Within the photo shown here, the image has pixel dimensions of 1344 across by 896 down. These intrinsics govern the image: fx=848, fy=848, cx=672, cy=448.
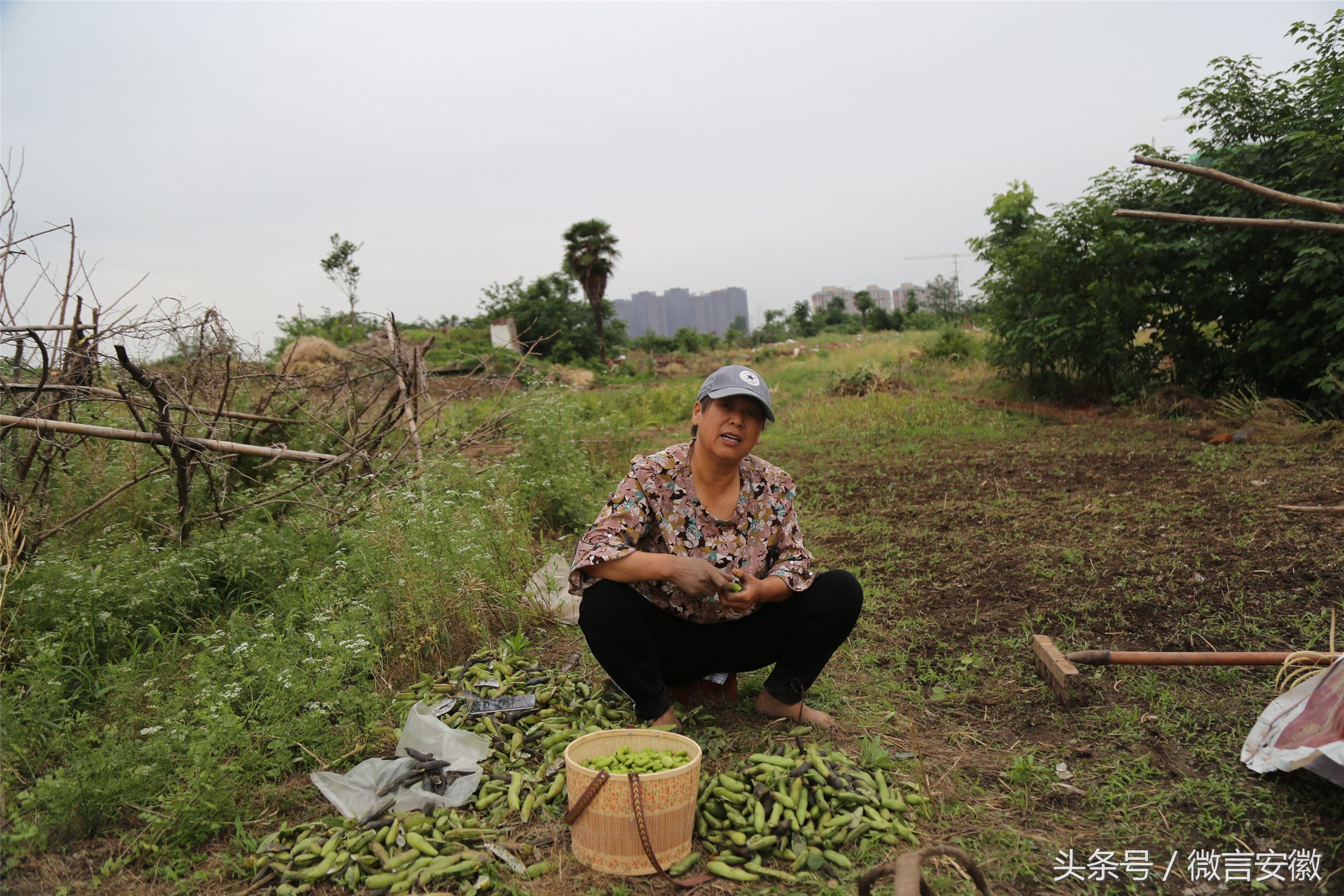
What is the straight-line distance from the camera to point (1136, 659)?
3002 millimetres

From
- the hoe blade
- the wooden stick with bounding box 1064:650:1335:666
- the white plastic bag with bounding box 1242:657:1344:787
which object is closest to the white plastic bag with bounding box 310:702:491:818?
the hoe blade

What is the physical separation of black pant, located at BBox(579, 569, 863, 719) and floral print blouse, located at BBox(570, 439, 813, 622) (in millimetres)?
53

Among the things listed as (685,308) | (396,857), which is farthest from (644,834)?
(685,308)

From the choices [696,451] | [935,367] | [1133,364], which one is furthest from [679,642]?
[935,367]

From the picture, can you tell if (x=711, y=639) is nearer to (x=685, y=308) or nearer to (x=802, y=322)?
(x=802, y=322)

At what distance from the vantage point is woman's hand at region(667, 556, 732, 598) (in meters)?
2.67

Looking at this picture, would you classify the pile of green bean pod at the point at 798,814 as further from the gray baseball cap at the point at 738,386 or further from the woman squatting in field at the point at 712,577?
the gray baseball cap at the point at 738,386

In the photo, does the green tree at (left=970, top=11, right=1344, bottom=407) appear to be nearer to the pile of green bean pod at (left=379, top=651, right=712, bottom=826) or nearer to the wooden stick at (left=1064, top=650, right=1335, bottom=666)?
the wooden stick at (left=1064, top=650, right=1335, bottom=666)

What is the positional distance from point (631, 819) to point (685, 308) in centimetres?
10008

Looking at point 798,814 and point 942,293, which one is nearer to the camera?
point 798,814

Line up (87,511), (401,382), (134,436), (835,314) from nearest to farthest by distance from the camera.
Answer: (134,436)
(87,511)
(401,382)
(835,314)

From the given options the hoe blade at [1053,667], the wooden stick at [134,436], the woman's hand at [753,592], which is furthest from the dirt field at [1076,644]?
the wooden stick at [134,436]

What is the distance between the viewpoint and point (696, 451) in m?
2.92

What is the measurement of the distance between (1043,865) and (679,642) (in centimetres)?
126
